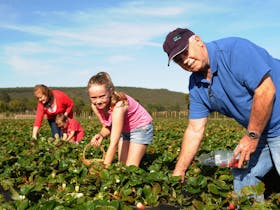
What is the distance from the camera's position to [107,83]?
4684 millimetres

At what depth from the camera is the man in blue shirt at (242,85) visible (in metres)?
3.15

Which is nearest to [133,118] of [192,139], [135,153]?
[135,153]

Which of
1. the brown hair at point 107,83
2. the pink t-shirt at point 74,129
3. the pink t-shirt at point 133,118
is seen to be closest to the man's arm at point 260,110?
the brown hair at point 107,83

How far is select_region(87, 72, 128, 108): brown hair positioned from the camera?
464cm

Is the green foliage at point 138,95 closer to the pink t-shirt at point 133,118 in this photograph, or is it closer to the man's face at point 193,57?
the pink t-shirt at point 133,118

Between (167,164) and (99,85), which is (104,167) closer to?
(99,85)

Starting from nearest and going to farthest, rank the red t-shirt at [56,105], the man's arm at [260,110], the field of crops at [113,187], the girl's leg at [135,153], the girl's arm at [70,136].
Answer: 1. the man's arm at [260,110]
2. the field of crops at [113,187]
3. the girl's leg at [135,153]
4. the red t-shirt at [56,105]
5. the girl's arm at [70,136]

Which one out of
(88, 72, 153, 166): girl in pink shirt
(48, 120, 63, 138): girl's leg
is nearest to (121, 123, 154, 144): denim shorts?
(88, 72, 153, 166): girl in pink shirt

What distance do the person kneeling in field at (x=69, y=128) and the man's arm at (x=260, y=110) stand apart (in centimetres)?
530

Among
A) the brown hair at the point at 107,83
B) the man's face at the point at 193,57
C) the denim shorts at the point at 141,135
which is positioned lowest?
the denim shorts at the point at 141,135

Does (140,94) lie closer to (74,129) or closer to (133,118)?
(74,129)

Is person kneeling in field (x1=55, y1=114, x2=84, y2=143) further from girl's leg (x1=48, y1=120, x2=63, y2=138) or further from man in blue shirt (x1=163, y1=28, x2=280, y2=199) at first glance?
man in blue shirt (x1=163, y1=28, x2=280, y2=199)

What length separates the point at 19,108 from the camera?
84.2m

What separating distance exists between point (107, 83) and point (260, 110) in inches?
77.2
